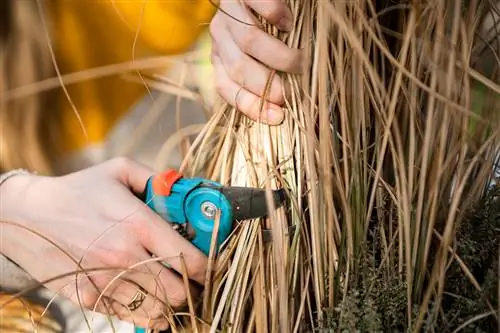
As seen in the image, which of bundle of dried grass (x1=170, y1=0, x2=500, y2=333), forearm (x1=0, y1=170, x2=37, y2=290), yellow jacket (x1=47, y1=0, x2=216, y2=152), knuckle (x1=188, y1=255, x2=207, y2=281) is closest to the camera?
bundle of dried grass (x1=170, y1=0, x2=500, y2=333)

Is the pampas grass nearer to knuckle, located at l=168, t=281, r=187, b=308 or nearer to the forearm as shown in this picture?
knuckle, located at l=168, t=281, r=187, b=308

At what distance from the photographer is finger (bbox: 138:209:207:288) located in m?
0.56

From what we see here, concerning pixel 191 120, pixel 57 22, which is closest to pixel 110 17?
pixel 57 22

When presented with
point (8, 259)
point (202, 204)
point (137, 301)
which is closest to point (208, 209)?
point (202, 204)

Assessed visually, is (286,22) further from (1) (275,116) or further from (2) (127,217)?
(2) (127,217)

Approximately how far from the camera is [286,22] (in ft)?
1.70

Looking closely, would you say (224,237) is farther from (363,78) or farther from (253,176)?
(363,78)

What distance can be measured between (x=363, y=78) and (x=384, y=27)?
52 mm

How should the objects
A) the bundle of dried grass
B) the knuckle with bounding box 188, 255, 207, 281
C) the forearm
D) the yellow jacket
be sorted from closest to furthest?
the bundle of dried grass → the knuckle with bounding box 188, 255, 207, 281 → the forearm → the yellow jacket

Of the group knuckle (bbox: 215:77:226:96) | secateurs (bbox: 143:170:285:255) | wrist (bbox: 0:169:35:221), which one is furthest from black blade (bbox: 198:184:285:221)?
wrist (bbox: 0:169:35:221)

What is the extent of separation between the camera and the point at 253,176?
55 cm

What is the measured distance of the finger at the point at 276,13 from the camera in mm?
511

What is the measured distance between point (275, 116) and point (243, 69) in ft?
0.21

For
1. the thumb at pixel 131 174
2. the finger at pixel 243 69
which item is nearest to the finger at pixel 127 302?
the thumb at pixel 131 174
